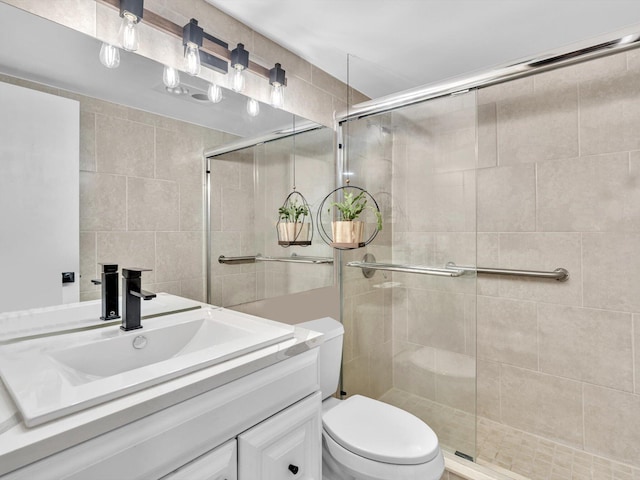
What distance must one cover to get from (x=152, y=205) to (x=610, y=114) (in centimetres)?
211

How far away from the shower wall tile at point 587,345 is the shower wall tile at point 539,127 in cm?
83

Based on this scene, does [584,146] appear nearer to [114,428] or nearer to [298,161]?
[298,161]

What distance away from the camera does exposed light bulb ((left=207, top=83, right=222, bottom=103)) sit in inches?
52.8

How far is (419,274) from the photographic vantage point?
70.7 inches

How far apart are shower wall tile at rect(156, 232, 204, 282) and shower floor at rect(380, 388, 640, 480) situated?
130cm

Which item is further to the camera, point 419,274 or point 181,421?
point 419,274

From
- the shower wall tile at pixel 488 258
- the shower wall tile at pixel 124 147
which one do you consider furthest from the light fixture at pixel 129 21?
the shower wall tile at pixel 488 258

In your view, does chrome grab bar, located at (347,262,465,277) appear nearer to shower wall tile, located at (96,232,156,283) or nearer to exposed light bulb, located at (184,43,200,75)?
shower wall tile, located at (96,232,156,283)

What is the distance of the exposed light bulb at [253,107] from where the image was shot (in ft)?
4.89

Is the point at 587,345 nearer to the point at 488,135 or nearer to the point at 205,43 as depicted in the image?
the point at 488,135

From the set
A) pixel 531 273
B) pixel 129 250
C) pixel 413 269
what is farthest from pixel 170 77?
pixel 531 273

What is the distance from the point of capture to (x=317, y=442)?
111 cm

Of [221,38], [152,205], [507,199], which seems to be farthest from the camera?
[507,199]

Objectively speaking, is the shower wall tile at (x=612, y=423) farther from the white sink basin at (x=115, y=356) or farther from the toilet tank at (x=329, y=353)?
the white sink basin at (x=115, y=356)
